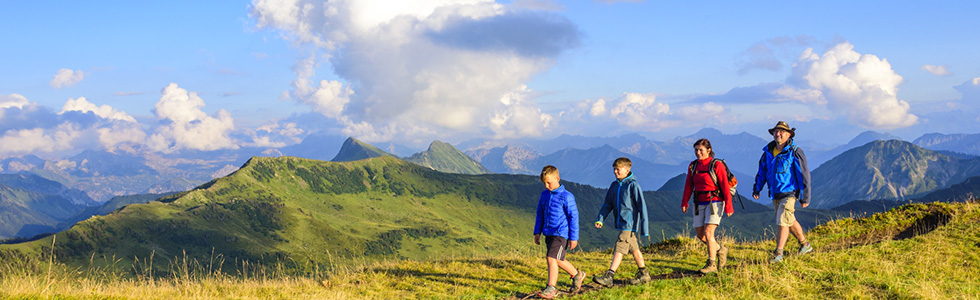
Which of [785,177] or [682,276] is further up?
[785,177]

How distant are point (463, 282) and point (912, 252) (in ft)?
32.7

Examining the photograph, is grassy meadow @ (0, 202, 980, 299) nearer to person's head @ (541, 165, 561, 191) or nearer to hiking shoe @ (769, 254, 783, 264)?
hiking shoe @ (769, 254, 783, 264)

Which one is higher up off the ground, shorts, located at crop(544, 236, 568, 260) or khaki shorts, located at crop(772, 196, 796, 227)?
khaki shorts, located at crop(772, 196, 796, 227)

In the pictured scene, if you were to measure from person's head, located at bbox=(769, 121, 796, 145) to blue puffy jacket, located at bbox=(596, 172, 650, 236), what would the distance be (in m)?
3.61

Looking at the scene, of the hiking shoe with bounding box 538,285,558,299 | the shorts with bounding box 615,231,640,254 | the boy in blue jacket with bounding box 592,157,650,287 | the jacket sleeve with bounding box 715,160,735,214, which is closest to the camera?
the hiking shoe with bounding box 538,285,558,299

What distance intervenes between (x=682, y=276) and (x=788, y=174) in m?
3.30

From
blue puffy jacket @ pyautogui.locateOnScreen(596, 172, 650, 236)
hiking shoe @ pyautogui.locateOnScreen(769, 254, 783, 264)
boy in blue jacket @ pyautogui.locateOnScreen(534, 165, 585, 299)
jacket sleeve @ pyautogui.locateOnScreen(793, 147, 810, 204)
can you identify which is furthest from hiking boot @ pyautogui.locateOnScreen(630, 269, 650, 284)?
jacket sleeve @ pyautogui.locateOnScreen(793, 147, 810, 204)

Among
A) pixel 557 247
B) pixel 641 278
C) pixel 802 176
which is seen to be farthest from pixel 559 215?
pixel 802 176

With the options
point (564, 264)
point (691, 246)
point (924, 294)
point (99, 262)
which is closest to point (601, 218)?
point (564, 264)

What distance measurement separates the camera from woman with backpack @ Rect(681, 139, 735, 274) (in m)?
11.4

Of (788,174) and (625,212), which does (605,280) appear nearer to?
(625,212)

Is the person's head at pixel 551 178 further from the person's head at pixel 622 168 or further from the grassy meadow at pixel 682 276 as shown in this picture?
the grassy meadow at pixel 682 276

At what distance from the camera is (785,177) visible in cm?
1185

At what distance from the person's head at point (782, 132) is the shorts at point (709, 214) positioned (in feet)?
6.75
